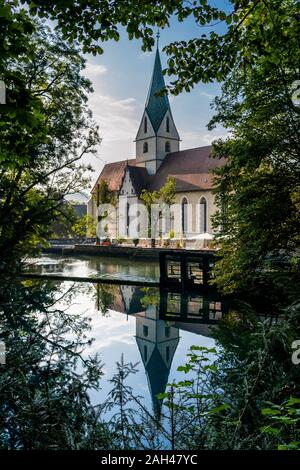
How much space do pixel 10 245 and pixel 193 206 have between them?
37301 mm

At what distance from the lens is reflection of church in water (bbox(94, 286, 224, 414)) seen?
7.69m

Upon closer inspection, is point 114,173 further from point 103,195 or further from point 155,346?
point 155,346

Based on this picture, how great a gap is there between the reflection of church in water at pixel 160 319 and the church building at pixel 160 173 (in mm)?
26296

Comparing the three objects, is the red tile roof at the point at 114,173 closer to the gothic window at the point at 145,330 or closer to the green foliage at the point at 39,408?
the gothic window at the point at 145,330

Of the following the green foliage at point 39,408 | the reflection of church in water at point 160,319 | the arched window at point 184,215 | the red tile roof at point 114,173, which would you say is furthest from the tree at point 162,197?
the green foliage at point 39,408

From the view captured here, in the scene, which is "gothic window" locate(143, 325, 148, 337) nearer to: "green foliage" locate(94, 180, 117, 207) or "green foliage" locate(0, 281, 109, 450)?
"green foliage" locate(0, 281, 109, 450)

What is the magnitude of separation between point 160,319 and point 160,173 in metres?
39.4

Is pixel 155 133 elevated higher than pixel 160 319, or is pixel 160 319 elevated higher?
pixel 155 133

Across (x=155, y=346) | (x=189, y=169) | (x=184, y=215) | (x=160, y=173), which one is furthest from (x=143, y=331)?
(x=160, y=173)

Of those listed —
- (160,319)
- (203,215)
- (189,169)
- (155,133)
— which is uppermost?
(155,133)


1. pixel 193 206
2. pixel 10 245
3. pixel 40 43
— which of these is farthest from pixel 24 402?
pixel 193 206

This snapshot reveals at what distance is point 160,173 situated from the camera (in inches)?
1944
